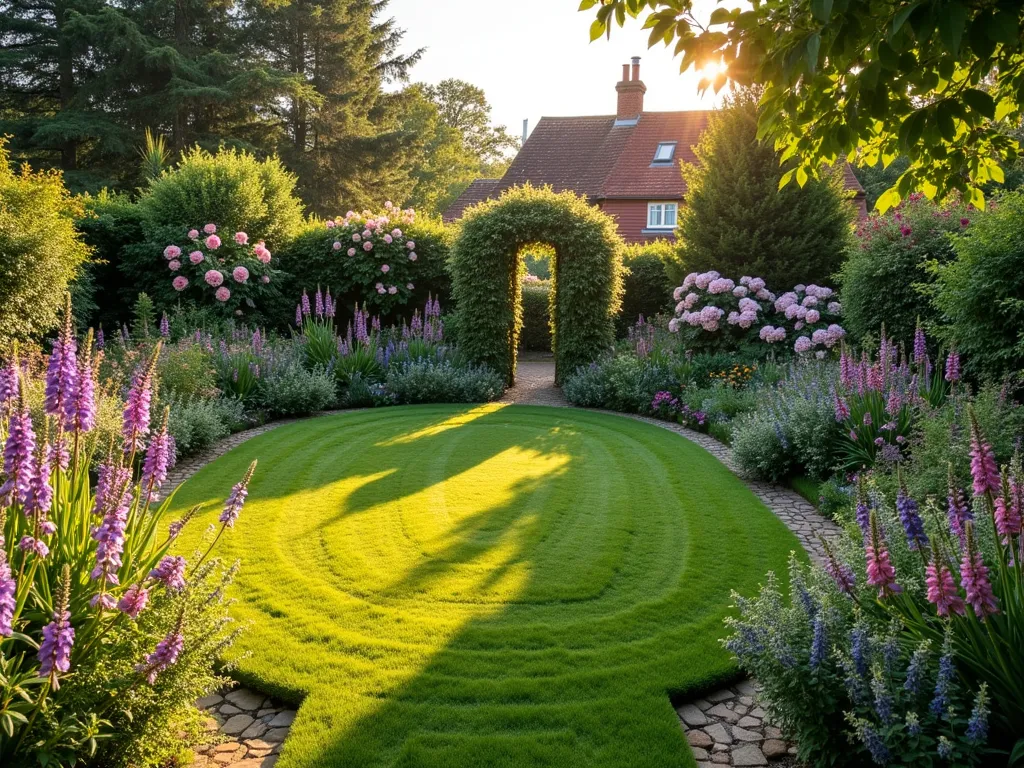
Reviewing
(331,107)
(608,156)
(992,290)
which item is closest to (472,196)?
(608,156)

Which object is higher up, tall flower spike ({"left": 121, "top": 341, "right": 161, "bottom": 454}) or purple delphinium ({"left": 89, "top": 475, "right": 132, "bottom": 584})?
tall flower spike ({"left": 121, "top": 341, "right": 161, "bottom": 454})

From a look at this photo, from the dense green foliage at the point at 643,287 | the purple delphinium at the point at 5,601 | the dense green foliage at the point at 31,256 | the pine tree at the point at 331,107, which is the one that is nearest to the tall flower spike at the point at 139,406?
the purple delphinium at the point at 5,601

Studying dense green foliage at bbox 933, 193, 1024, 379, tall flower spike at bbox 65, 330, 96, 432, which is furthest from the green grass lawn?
dense green foliage at bbox 933, 193, 1024, 379

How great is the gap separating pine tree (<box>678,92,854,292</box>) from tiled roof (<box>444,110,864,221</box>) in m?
12.5

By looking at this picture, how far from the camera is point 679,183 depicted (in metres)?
25.8

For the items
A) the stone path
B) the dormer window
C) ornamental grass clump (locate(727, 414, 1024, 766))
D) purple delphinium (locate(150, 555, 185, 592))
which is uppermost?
the dormer window

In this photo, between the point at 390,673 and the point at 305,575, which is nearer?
the point at 390,673

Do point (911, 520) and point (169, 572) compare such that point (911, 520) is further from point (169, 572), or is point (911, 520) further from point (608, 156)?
point (608, 156)

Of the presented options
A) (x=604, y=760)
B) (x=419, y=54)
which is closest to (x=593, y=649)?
(x=604, y=760)

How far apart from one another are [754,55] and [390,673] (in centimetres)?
338

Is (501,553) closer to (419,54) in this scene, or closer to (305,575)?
(305,575)

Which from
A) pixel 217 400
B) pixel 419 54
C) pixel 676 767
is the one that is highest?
pixel 419 54

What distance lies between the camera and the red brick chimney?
29812 millimetres

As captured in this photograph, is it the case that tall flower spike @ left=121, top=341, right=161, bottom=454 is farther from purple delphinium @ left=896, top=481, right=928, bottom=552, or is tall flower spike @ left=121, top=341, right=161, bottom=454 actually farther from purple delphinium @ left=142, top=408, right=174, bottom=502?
purple delphinium @ left=896, top=481, right=928, bottom=552
